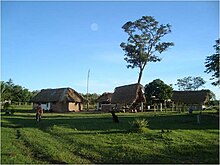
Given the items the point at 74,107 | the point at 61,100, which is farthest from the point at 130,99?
the point at 61,100

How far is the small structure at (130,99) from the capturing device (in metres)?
54.6

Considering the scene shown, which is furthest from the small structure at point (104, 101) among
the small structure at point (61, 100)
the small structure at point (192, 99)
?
the small structure at point (192, 99)

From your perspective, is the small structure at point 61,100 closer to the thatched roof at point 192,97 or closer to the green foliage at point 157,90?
the green foliage at point 157,90

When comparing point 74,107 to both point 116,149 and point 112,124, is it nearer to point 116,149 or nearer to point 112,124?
point 112,124

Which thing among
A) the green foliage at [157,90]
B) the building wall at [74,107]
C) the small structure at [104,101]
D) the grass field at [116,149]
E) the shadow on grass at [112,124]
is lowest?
the grass field at [116,149]

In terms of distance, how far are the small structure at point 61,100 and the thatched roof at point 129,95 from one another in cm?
793

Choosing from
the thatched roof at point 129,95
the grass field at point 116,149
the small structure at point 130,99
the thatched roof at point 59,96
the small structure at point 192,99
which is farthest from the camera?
the small structure at point 192,99

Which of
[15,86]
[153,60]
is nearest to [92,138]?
[153,60]

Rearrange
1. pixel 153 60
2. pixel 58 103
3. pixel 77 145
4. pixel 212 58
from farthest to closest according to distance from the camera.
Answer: pixel 58 103, pixel 153 60, pixel 212 58, pixel 77 145

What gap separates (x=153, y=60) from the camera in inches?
2191

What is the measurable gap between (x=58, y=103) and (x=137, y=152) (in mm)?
48790

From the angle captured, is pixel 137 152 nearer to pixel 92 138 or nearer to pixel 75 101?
pixel 92 138

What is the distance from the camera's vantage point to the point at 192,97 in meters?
71.2

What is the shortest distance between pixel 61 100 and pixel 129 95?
13.5 meters
